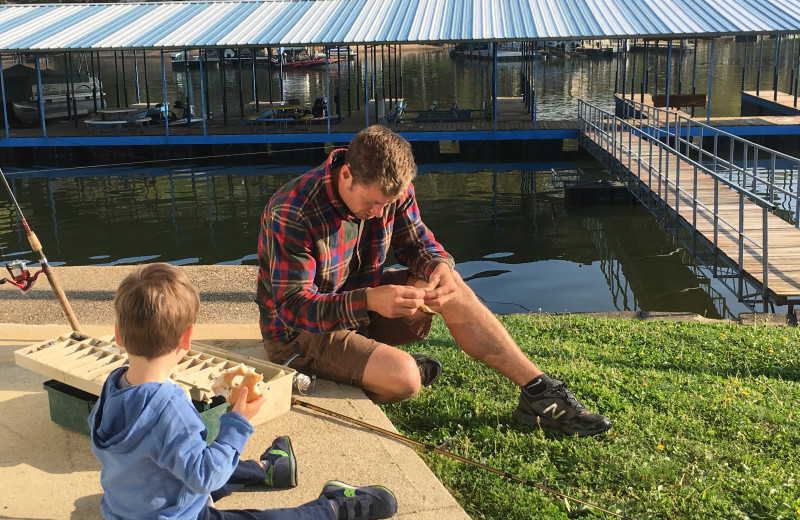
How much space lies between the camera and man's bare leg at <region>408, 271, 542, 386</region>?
4098mm

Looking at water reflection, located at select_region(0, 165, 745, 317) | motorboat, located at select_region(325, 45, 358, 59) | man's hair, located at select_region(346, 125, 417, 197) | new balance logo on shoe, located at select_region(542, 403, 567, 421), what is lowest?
water reflection, located at select_region(0, 165, 745, 317)

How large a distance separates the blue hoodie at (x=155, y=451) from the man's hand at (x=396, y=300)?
1.21 metres

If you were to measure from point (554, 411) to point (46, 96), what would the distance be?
1042 inches

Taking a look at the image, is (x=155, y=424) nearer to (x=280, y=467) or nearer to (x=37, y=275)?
(x=280, y=467)

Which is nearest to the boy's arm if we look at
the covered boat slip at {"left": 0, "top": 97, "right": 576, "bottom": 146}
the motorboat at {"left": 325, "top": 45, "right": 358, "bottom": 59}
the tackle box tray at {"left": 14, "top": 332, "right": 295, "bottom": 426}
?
the tackle box tray at {"left": 14, "top": 332, "right": 295, "bottom": 426}

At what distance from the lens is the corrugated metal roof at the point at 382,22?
22.4 metres

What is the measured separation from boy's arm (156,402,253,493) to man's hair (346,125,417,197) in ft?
4.74

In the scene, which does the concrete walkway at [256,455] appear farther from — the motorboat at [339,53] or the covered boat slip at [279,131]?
the motorboat at [339,53]

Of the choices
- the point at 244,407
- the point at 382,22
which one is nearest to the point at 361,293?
the point at 244,407

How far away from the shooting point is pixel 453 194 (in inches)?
782

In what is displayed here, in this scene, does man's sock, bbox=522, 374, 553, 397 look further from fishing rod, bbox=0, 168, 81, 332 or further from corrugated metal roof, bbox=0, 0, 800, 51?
corrugated metal roof, bbox=0, 0, 800, 51

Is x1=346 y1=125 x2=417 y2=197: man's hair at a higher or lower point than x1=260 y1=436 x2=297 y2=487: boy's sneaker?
higher

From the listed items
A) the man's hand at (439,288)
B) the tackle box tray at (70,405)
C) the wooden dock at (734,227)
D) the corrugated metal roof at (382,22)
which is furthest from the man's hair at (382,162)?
the corrugated metal roof at (382,22)

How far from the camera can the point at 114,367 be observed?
4066mm
